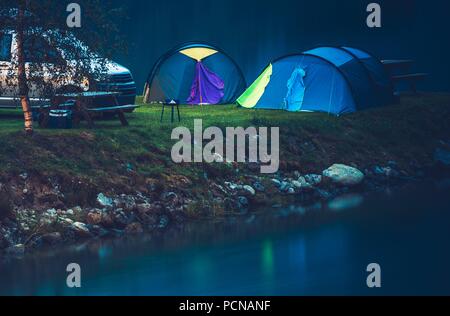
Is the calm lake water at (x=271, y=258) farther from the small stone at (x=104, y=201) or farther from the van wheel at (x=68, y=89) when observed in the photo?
the van wheel at (x=68, y=89)

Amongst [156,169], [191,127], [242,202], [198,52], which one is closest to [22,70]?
[156,169]

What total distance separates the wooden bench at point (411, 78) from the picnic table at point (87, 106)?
719cm

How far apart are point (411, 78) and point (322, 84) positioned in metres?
3.34

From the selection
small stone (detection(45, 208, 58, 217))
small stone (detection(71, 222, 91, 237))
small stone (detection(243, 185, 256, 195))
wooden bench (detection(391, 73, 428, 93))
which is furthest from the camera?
wooden bench (detection(391, 73, 428, 93))

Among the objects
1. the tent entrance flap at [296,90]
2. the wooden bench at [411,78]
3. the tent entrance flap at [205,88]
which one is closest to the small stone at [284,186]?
the tent entrance flap at [296,90]

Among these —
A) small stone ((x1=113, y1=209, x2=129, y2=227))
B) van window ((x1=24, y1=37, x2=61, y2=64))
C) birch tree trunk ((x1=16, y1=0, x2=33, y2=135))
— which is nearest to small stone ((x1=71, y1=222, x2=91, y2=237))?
small stone ((x1=113, y1=209, x2=129, y2=227))

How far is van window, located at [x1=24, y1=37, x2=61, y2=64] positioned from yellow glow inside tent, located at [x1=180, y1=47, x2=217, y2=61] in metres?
7.74

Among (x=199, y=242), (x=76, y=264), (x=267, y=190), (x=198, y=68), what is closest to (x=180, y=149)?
(x=267, y=190)

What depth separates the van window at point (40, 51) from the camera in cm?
1861

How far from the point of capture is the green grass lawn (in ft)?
59.7

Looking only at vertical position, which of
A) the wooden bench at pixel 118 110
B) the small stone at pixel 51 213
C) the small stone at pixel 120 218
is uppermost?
the wooden bench at pixel 118 110

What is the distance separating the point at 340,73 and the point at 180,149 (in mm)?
5153

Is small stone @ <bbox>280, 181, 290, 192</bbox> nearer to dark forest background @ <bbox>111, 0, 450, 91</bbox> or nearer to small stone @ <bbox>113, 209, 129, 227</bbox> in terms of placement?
small stone @ <bbox>113, 209, 129, 227</bbox>

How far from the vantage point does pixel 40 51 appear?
18.7 metres
